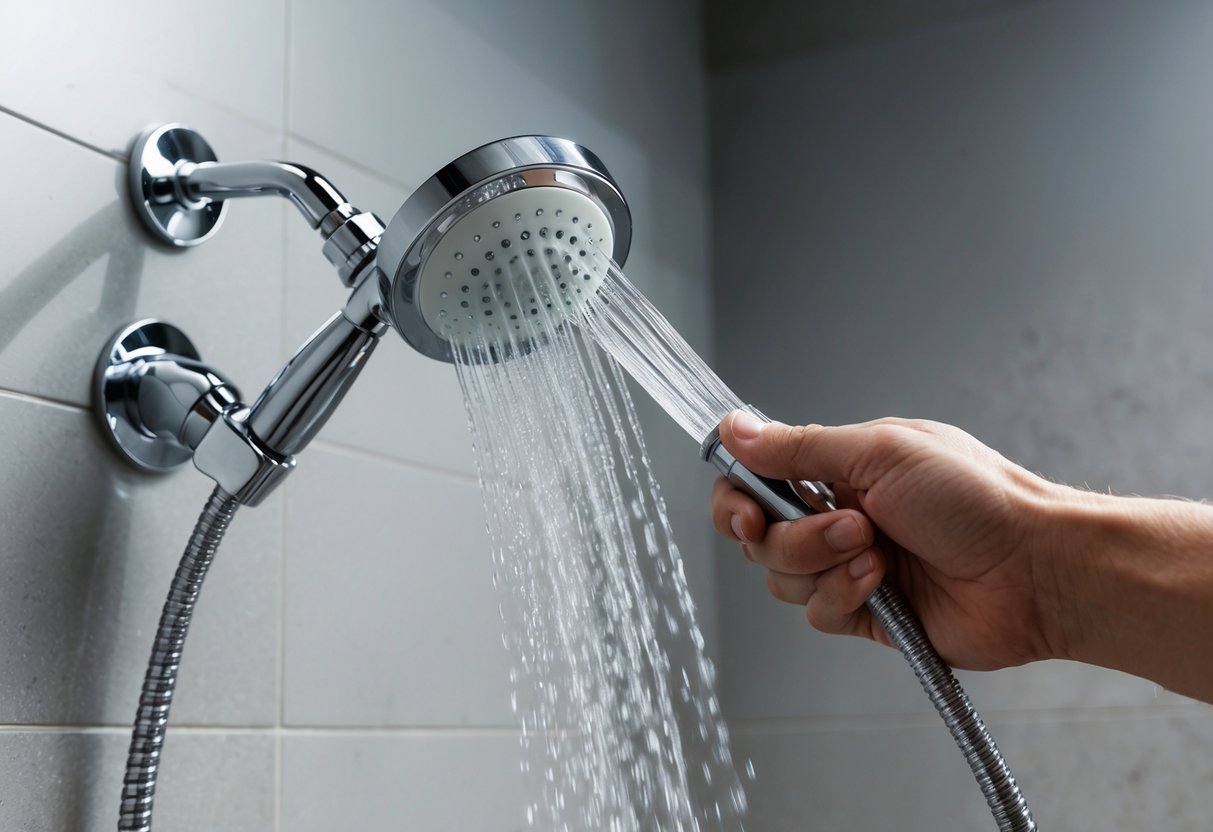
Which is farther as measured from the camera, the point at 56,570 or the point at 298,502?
the point at 298,502

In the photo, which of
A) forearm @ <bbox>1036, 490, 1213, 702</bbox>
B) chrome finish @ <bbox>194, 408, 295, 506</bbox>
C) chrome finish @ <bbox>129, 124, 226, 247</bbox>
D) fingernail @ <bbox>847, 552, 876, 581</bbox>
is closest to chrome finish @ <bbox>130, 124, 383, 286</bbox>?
chrome finish @ <bbox>129, 124, 226, 247</bbox>

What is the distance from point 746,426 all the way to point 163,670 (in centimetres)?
37

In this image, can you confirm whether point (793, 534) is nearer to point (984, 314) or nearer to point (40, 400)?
point (40, 400)

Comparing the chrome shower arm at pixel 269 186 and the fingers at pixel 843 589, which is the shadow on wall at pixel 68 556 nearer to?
the chrome shower arm at pixel 269 186

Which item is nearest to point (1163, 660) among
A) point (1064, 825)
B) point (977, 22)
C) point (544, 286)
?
point (544, 286)

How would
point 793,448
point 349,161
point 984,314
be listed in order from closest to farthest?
point 793,448, point 349,161, point 984,314

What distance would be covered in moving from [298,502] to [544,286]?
1.18 feet

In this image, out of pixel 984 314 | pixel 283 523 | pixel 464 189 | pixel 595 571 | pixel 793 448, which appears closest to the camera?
pixel 464 189

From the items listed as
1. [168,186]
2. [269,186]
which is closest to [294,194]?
[269,186]

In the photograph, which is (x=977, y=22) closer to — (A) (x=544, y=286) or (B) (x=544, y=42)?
(B) (x=544, y=42)

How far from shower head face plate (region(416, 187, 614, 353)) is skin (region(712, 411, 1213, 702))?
127 mm

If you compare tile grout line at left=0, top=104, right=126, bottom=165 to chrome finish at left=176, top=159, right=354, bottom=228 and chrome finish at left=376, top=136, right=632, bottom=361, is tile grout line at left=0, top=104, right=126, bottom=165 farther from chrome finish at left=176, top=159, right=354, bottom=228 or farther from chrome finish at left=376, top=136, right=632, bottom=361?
chrome finish at left=376, top=136, right=632, bottom=361

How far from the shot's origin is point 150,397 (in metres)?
0.80

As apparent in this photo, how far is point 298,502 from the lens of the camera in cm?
96
